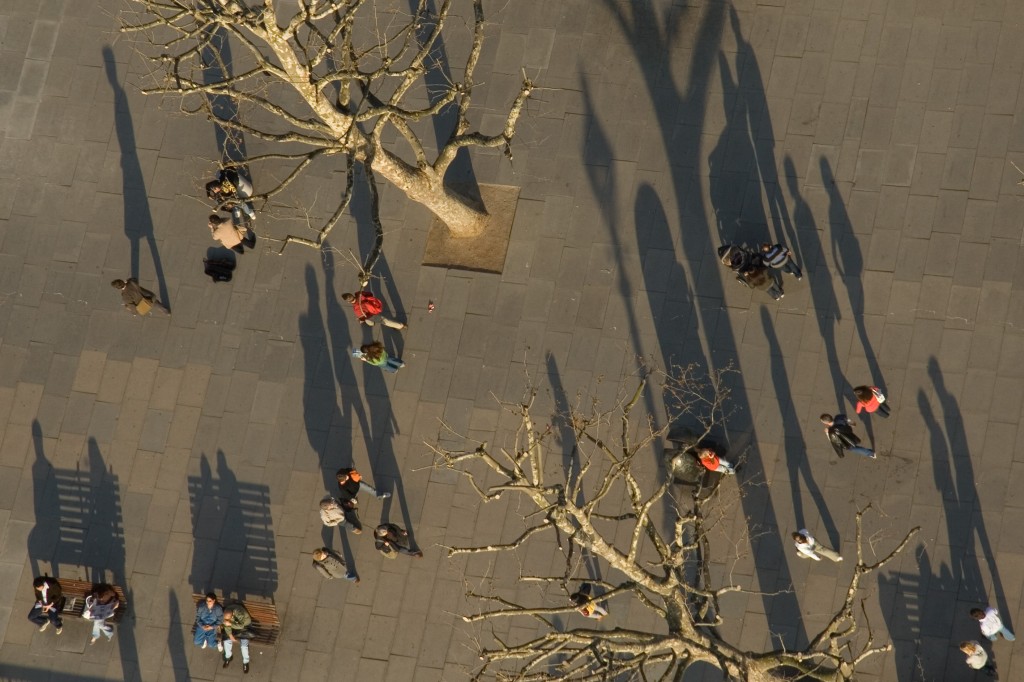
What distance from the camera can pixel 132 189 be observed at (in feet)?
56.9

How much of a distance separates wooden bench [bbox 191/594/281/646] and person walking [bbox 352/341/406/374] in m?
4.70

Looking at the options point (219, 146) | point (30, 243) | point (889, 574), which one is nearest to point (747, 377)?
point (889, 574)

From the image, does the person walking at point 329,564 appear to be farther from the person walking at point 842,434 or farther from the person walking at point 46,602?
the person walking at point 842,434

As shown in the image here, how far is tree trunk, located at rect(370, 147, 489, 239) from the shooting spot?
43.7 ft

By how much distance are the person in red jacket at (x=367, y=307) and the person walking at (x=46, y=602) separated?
732cm

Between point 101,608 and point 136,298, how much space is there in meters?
5.57

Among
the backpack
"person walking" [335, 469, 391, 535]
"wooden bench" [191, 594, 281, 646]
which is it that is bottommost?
"wooden bench" [191, 594, 281, 646]

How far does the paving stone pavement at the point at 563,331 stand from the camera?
48.2ft

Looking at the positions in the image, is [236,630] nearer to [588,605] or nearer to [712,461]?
[588,605]

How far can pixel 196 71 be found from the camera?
56.9ft

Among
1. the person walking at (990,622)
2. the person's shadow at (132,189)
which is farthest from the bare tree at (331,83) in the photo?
the person walking at (990,622)

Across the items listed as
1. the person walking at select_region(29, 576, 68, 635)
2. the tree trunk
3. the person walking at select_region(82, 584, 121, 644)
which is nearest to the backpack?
the tree trunk

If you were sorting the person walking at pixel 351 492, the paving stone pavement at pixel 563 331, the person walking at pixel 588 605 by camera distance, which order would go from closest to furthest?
1. the person walking at pixel 588 605
2. the paving stone pavement at pixel 563 331
3. the person walking at pixel 351 492

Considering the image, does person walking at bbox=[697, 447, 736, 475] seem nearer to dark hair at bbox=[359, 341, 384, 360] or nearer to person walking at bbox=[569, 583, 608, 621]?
person walking at bbox=[569, 583, 608, 621]
